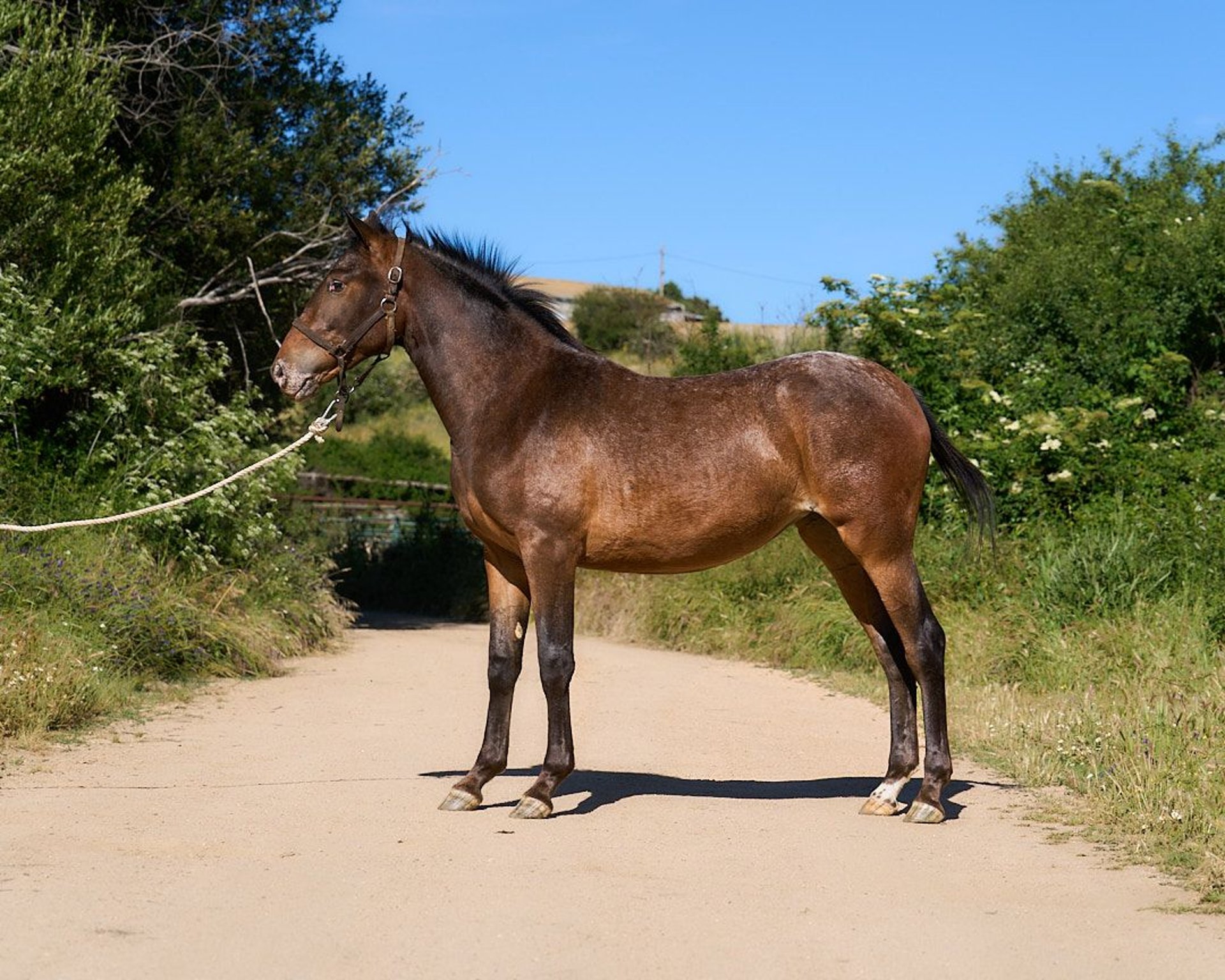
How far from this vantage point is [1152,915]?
4715 millimetres

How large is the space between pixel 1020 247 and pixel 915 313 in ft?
23.9

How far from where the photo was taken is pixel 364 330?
6.58 meters

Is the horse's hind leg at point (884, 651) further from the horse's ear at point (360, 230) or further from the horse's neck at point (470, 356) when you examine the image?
the horse's ear at point (360, 230)

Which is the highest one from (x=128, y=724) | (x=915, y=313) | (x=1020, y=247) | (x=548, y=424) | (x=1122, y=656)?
(x=1020, y=247)

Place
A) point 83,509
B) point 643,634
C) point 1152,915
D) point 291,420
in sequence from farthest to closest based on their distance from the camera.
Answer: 1. point 291,420
2. point 643,634
3. point 83,509
4. point 1152,915

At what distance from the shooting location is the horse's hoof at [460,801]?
21.0 feet

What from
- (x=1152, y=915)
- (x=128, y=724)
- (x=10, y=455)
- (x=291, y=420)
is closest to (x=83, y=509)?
(x=10, y=455)

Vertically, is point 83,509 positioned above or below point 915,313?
below

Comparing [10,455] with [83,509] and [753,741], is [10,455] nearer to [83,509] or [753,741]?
[83,509]

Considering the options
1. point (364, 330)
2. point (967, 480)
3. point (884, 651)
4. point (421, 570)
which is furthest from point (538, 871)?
point (421, 570)

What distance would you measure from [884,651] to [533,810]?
1.97m

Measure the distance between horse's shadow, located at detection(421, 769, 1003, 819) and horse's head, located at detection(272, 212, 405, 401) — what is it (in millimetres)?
2311

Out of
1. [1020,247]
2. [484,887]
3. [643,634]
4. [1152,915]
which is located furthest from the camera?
[1020,247]

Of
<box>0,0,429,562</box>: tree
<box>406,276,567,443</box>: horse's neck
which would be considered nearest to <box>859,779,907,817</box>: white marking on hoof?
<box>406,276,567,443</box>: horse's neck
